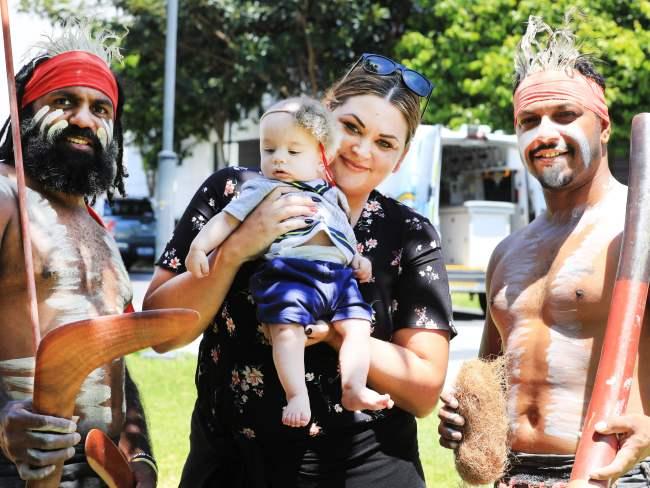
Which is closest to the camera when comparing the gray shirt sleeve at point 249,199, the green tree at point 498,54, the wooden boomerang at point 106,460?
the wooden boomerang at point 106,460

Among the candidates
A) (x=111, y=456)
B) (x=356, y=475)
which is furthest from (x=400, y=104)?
(x=111, y=456)

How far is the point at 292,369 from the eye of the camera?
2.28 meters

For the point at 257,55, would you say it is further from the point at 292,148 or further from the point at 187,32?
the point at 292,148

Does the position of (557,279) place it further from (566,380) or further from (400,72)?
(400,72)

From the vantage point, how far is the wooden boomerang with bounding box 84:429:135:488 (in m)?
2.23

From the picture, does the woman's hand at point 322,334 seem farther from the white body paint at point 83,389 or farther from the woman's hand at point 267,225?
the white body paint at point 83,389

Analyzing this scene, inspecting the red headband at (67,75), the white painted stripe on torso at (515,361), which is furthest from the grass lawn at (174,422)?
the red headband at (67,75)

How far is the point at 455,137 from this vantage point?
12.5 meters

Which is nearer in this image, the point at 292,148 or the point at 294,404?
the point at 294,404

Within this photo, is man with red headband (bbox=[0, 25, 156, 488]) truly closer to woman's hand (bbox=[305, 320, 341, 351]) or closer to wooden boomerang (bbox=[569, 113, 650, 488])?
woman's hand (bbox=[305, 320, 341, 351])

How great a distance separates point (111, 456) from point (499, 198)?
39.1 feet

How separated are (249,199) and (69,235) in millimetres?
634

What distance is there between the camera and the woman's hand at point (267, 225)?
2328mm

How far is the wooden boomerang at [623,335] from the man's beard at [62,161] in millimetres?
1591
